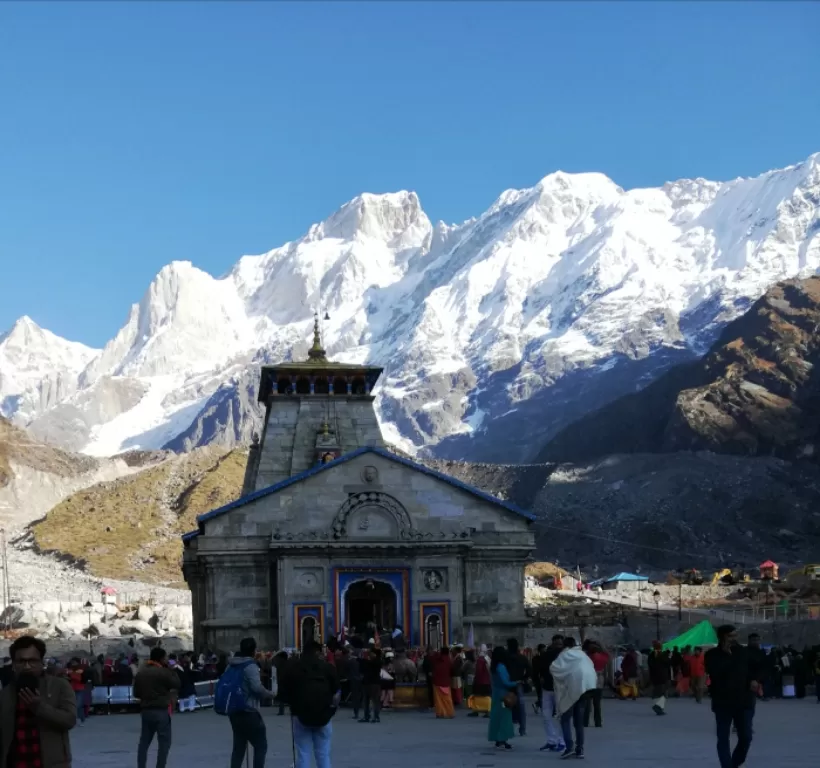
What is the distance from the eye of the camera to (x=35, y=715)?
11.9 metres

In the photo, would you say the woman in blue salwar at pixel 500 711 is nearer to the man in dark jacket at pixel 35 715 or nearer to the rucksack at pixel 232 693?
the rucksack at pixel 232 693

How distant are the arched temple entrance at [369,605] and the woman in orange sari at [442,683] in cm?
1668

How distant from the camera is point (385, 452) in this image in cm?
4947

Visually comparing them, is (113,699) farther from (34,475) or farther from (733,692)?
(34,475)

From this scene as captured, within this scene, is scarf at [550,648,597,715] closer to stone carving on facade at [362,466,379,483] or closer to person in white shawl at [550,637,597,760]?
person in white shawl at [550,637,597,760]

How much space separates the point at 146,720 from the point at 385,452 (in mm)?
30040

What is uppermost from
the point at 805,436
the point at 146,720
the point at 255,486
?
the point at 805,436

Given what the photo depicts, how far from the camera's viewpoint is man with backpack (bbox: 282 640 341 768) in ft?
58.5

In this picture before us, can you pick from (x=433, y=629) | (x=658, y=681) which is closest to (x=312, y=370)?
(x=433, y=629)

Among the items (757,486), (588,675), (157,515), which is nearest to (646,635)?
(588,675)

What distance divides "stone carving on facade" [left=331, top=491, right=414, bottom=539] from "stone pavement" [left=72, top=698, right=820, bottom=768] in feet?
50.2

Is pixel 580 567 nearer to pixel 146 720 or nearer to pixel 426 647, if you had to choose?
pixel 426 647

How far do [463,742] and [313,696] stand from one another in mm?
8162

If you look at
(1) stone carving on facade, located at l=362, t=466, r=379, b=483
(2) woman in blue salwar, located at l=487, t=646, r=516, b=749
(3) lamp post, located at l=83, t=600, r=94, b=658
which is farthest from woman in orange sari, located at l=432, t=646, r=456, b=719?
(3) lamp post, located at l=83, t=600, r=94, b=658
